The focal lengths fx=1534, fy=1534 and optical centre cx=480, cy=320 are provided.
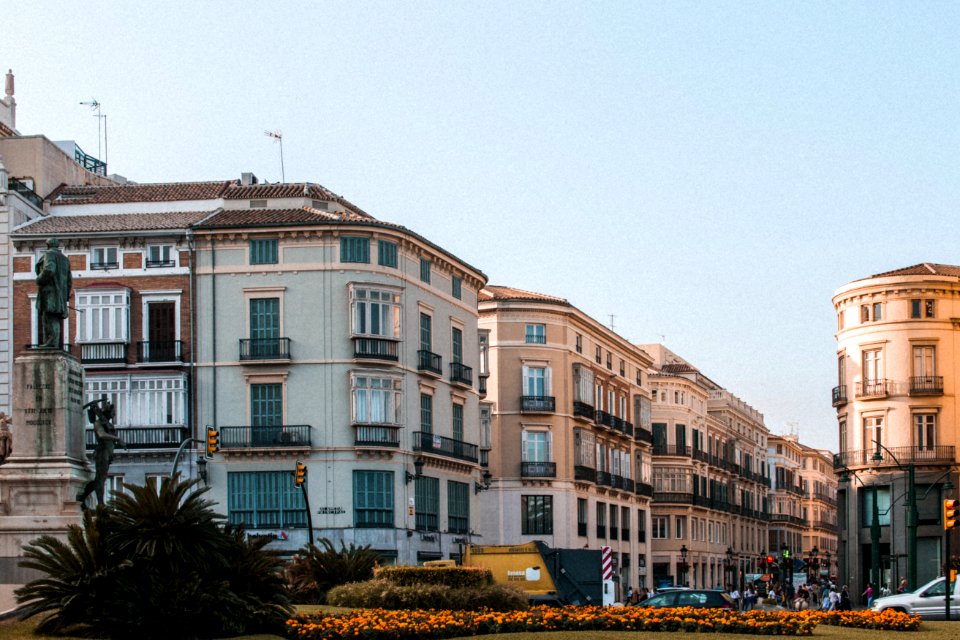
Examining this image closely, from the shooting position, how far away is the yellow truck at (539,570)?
4250cm

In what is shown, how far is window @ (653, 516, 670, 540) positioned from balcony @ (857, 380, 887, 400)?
101 feet

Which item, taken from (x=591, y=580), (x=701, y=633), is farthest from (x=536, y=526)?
(x=701, y=633)

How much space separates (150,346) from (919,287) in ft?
135

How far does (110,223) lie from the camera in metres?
64.8

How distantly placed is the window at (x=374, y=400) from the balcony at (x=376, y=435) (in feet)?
0.86

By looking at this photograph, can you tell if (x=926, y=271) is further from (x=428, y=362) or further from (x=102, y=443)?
(x=102, y=443)

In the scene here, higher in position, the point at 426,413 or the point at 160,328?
the point at 160,328

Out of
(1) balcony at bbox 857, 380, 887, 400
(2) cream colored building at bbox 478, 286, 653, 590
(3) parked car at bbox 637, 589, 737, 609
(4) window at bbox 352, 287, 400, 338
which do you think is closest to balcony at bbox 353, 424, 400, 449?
(4) window at bbox 352, 287, 400, 338

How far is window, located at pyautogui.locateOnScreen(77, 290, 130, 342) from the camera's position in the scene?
63531 millimetres

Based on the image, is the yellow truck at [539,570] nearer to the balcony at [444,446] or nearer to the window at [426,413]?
the balcony at [444,446]

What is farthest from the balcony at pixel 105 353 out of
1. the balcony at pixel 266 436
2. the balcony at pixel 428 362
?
the balcony at pixel 428 362

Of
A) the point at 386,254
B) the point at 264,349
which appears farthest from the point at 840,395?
the point at 264,349

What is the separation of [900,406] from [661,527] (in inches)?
1304

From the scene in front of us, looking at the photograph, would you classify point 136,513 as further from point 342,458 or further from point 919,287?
point 919,287
